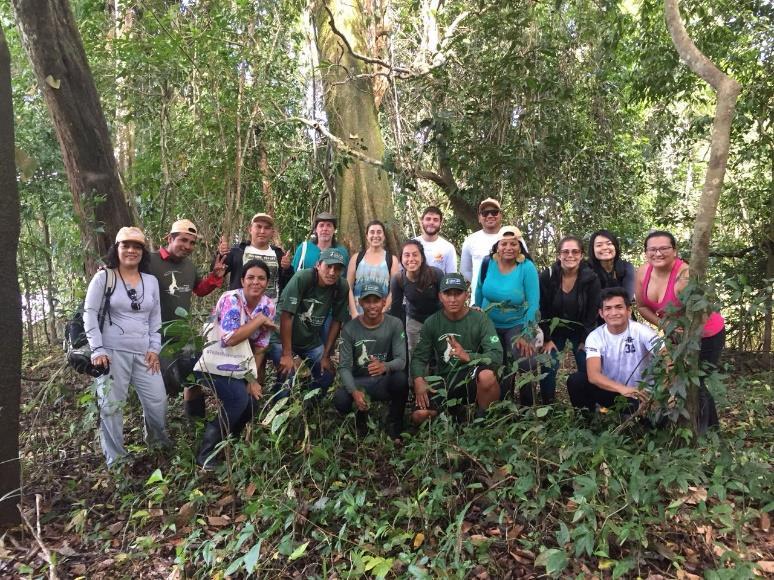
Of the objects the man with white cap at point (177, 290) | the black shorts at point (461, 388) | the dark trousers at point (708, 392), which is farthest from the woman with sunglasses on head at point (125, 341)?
the dark trousers at point (708, 392)

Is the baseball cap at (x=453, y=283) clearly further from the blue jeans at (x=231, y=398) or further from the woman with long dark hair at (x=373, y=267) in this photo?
the blue jeans at (x=231, y=398)

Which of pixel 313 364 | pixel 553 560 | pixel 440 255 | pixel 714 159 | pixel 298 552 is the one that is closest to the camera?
pixel 553 560

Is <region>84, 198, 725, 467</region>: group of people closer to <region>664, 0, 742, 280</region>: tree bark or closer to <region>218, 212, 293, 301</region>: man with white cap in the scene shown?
<region>218, 212, 293, 301</region>: man with white cap

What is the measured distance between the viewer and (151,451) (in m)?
4.43

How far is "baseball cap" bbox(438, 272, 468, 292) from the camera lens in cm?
467

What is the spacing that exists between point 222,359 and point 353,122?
4.77m

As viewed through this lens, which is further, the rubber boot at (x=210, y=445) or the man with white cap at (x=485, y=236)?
the man with white cap at (x=485, y=236)

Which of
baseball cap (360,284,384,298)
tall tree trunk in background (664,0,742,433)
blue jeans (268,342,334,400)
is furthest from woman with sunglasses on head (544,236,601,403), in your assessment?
blue jeans (268,342,334,400)

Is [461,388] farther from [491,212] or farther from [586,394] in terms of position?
[491,212]

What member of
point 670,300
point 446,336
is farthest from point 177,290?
point 670,300

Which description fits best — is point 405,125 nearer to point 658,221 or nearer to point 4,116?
point 658,221

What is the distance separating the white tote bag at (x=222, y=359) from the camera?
4.28m

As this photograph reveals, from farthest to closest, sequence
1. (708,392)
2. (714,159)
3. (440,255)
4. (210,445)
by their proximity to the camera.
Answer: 1. (440,255)
2. (210,445)
3. (708,392)
4. (714,159)

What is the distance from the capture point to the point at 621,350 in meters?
4.45
